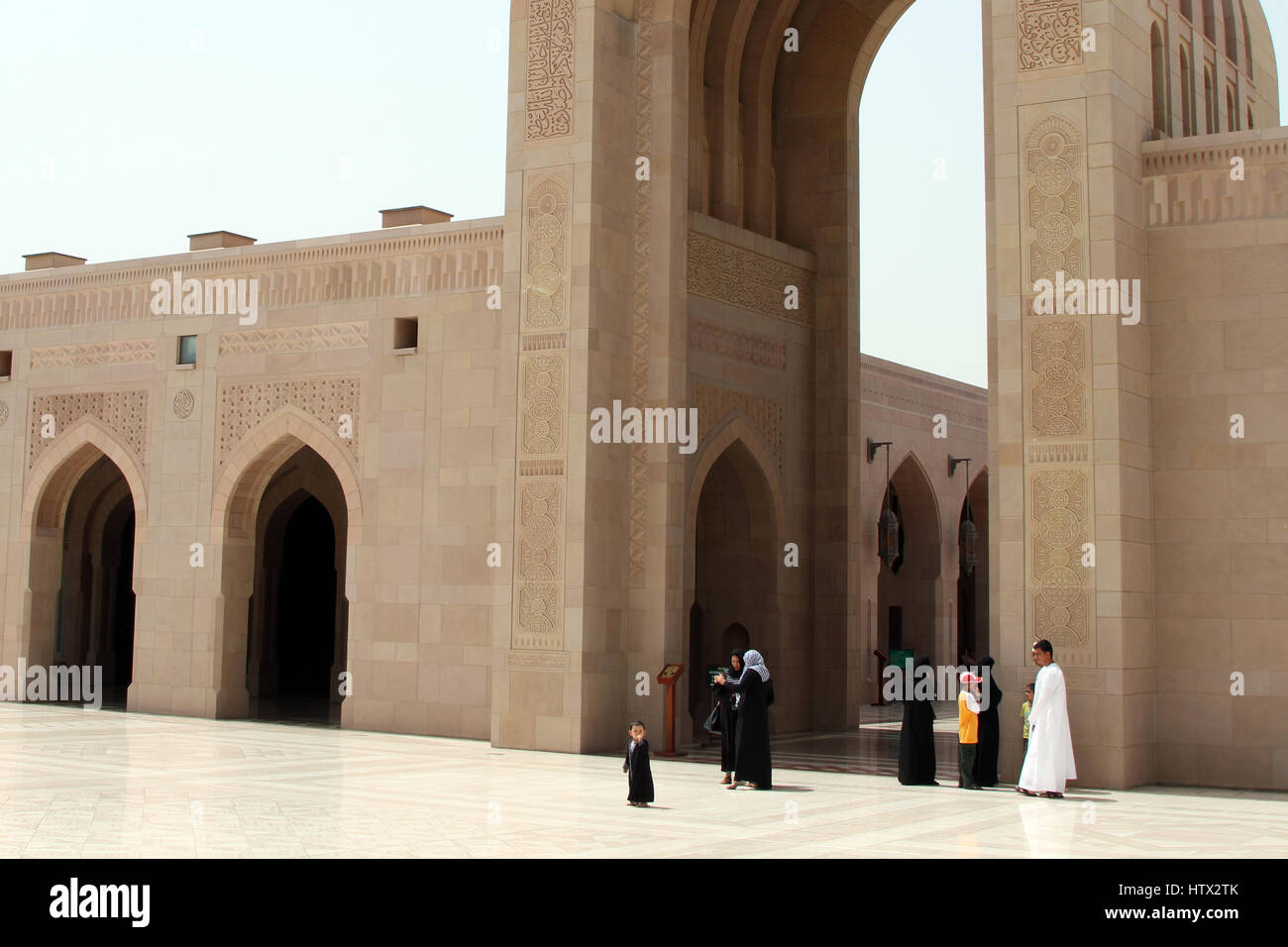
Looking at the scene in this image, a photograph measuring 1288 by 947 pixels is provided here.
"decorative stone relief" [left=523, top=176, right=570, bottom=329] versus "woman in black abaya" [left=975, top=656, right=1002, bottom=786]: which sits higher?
"decorative stone relief" [left=523, top=176, right=570, bottom=329]

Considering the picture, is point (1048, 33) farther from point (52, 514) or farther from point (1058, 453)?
point (52, 514)

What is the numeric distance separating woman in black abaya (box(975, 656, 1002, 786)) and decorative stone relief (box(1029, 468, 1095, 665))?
48 centimetres

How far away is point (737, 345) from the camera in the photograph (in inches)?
515

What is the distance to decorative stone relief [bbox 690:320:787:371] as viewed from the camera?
496 inches

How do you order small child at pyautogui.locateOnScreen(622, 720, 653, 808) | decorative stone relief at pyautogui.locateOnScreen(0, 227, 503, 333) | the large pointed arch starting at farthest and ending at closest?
the large pointed arch → decorative stone relief at pyautogui.locateOnScreen(0, 227, 503, 333) → small child at pyautogui.locateOnScreen(622, 720, 653, 808)

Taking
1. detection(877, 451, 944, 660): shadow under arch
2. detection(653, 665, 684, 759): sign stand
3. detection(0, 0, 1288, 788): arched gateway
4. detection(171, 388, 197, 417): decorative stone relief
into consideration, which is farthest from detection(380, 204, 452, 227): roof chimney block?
detection(877, 451, 944, 660): shadow under arch

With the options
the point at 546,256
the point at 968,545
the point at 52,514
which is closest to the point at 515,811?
the point at 546,256

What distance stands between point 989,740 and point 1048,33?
466 centimetres

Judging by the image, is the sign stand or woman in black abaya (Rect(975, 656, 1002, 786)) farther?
the sign stand

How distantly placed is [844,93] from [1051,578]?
21.4 feet

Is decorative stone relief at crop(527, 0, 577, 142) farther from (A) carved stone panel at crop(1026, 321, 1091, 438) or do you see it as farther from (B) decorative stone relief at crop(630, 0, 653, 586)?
(A) carved stone panel at crop(1026, 321, 1091, 438)

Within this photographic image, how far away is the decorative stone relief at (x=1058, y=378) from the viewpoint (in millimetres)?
9523

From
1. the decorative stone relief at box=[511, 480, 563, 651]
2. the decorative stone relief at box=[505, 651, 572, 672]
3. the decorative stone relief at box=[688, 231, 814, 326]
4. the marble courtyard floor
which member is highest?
the decorative stone relief at box=[688, 231, 814, 326]
